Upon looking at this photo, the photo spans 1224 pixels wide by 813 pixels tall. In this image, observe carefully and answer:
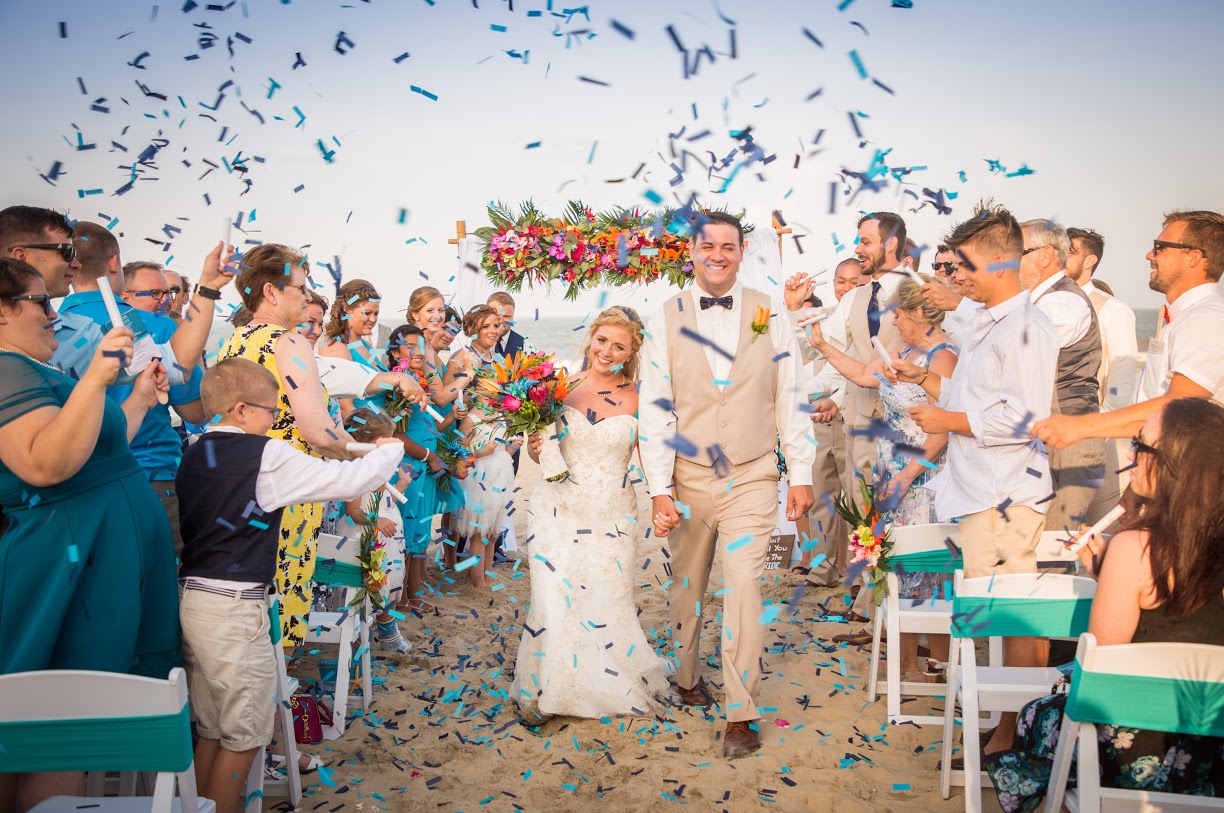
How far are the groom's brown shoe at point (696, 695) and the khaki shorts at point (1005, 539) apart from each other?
5.90 feet

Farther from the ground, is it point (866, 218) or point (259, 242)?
point (866, 218)

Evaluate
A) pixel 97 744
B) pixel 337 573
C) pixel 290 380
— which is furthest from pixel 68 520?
pixel 337 573

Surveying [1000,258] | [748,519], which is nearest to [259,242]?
[748,519]

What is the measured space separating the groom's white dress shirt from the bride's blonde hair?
245 mm

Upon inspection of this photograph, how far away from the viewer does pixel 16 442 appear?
277cm

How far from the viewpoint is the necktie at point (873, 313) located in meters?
6.62

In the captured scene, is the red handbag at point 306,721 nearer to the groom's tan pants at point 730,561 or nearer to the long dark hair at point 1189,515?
the groom's tan pants at point 730,561

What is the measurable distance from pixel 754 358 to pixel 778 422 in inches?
17.0

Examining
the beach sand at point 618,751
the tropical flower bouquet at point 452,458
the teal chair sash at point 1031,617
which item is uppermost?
the tropical flower bouquet at point 452,458

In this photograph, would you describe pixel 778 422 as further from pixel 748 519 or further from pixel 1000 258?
pixel 1000 258

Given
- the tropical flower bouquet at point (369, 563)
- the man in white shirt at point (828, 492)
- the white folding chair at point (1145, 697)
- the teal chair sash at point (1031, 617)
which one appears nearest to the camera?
the white folding chair at point (1145, 697)

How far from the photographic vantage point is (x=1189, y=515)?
2.87m

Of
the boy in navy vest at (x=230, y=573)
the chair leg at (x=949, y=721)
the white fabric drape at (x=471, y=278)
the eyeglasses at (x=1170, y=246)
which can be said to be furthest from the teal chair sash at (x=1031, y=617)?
the white fabric drape at (x=471, y=278)

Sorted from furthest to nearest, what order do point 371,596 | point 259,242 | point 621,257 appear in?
1. point 621,257
2. point 371,596
3. point 259,242
